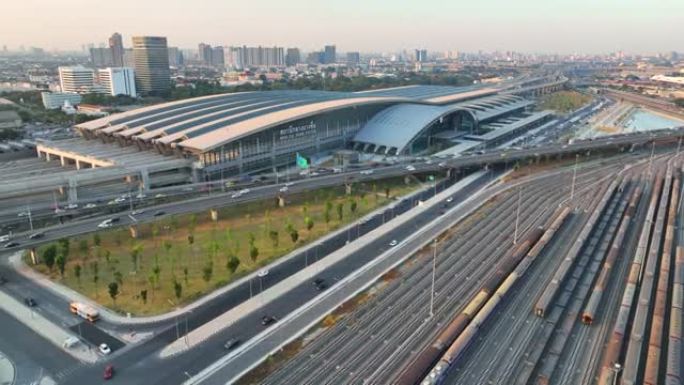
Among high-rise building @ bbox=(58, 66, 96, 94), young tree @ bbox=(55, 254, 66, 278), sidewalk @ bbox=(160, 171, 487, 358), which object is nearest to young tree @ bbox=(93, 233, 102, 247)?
young tree @ bbox=(55, 254, 66, 278)

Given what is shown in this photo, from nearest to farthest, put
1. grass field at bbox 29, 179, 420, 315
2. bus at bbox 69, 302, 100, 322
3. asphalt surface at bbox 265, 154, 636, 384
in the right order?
asphalt surface at bbox 265, 154, 636, 384 < bus at bbox 69, 302, 100, 322 < grass field at bbox 29, 179, 420, 315

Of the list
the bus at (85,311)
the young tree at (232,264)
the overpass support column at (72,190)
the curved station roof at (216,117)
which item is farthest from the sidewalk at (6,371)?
the curved station roof at (216,117)

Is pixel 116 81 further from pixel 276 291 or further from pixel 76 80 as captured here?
pixel 276 291

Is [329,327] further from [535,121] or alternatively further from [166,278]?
[535,121]

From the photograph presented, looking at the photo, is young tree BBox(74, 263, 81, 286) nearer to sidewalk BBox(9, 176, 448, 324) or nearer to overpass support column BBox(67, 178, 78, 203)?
sidewalk BBox(9, 176, 448, 324)

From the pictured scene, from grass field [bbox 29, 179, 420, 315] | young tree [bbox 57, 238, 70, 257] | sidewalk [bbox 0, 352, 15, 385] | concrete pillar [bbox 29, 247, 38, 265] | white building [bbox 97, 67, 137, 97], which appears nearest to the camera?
sidewalk [bbox 0, 352, 15, 385]

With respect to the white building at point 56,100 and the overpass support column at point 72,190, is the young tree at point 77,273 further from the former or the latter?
the white building at point 56,100
